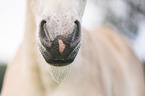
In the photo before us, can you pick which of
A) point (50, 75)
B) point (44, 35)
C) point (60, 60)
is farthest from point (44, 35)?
point (50, 75)

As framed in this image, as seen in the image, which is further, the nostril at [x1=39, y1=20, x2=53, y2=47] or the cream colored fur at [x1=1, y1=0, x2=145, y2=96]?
the cream colored fur at [x1=1, y1=0, x2=145, y2=96]

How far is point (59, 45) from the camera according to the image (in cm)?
92

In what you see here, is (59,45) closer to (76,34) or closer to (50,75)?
(76,34)

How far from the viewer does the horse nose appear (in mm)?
918

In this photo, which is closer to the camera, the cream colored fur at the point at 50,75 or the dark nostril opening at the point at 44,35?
the dark nostril opening at the point at 44,35

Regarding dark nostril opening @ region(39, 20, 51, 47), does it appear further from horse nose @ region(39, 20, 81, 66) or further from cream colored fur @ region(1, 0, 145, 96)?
cream colored fur @ region(1, 0, 145, 96)

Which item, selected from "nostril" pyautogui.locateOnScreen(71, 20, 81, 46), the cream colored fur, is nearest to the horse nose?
"nostril" pyautogui.locateOnScreen(71, 20, 81, 46)

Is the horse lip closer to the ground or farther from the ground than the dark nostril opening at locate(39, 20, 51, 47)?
closer to the ground

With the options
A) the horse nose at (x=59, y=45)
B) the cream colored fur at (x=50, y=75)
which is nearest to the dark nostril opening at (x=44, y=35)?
the horse nose at (x=59, y=45)

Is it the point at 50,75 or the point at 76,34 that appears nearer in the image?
the point at 76,34

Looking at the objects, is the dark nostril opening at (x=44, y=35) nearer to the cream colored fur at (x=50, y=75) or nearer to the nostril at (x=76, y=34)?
the nostril at (x=76, y=34)

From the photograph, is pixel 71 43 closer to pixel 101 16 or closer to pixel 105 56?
pixel 105 56

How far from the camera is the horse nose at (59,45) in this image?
3.01 feet

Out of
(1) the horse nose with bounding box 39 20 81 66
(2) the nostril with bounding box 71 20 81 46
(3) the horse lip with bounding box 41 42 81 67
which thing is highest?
(2) the nostril with bounding box 71 20 81 46
